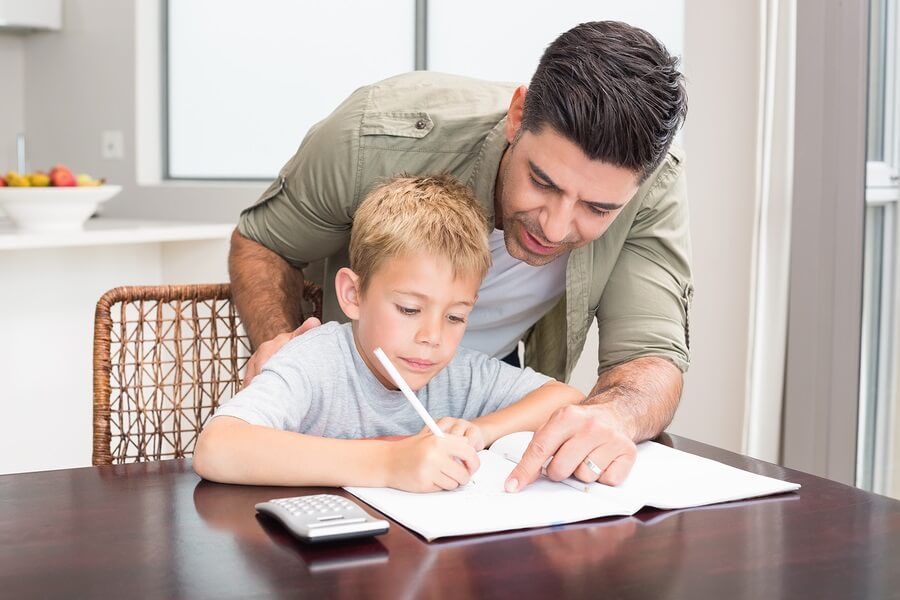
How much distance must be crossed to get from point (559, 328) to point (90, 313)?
1829 millimetres

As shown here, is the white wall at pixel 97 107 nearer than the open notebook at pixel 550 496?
No

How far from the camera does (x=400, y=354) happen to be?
4.36 ft

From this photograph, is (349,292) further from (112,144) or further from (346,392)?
(112,144)

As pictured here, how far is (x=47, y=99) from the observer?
4.54m

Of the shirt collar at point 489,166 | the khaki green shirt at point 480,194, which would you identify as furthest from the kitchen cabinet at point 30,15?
the shirt collar at point 489,166

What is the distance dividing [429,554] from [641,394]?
582 millimetres

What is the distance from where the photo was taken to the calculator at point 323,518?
3.06 feet

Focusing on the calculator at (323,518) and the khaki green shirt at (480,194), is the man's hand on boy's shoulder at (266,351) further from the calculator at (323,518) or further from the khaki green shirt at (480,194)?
the calculator at (323,518)

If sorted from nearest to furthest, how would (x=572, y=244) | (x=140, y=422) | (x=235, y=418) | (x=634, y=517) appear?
1. (x=634, y=517)
2. (x=235, y=418)
3. (x=572, y=244)
4. (x=140, y=422)

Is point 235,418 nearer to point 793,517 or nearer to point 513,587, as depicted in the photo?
point 513,587

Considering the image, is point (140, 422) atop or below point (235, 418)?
below

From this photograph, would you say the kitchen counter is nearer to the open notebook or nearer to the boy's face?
the boy's face

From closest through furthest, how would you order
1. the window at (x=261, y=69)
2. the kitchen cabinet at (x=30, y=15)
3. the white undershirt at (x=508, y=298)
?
the white undershirt at (x=508, y=298), the window at (x=261, y=69), the kitchen cabinet at (x=30, y=15)

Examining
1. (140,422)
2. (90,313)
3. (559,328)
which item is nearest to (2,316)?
(90,313)
